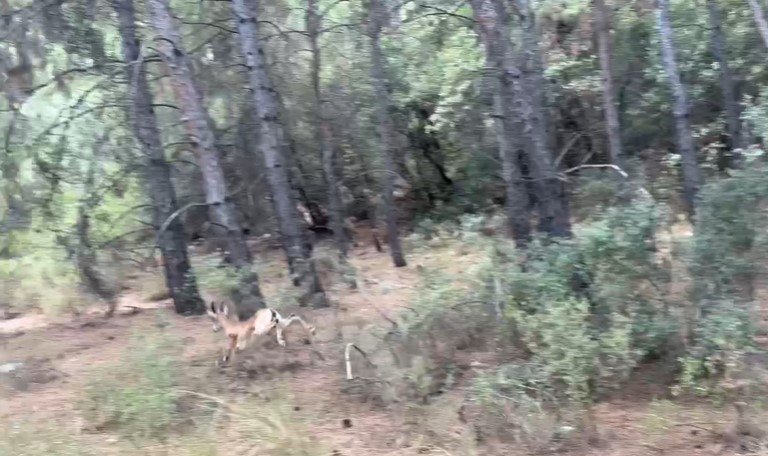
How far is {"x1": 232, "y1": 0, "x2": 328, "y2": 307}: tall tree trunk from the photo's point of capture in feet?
34.5

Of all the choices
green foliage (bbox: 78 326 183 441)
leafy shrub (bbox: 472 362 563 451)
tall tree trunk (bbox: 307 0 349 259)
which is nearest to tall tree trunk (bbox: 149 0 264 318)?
green foliage (bbox: 78 326 183 441)

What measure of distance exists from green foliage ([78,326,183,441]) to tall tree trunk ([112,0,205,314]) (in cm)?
355

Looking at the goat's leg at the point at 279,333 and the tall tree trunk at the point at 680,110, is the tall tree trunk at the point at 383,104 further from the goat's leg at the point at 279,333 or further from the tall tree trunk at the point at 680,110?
the goat's leg at the point at 279,333

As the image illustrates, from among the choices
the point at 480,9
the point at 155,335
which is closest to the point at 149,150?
the point at 155,335

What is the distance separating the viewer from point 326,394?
780 centimetres

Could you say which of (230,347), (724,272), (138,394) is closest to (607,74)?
(724,272)

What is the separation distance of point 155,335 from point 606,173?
382 inches

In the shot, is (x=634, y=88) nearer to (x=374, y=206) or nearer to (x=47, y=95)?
(x=374, y=206)

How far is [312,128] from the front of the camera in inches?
697

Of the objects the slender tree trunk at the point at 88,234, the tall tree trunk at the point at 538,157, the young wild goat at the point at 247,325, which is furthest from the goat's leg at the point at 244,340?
the tall tree trunk at the point at 538,157

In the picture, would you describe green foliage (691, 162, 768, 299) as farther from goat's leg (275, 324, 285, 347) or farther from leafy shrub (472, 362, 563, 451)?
goat's leg (275, 324, 285, 347)

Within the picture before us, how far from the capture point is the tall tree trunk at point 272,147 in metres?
10.5

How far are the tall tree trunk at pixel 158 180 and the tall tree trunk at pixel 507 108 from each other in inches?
178

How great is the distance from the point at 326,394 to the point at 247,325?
117 cm
